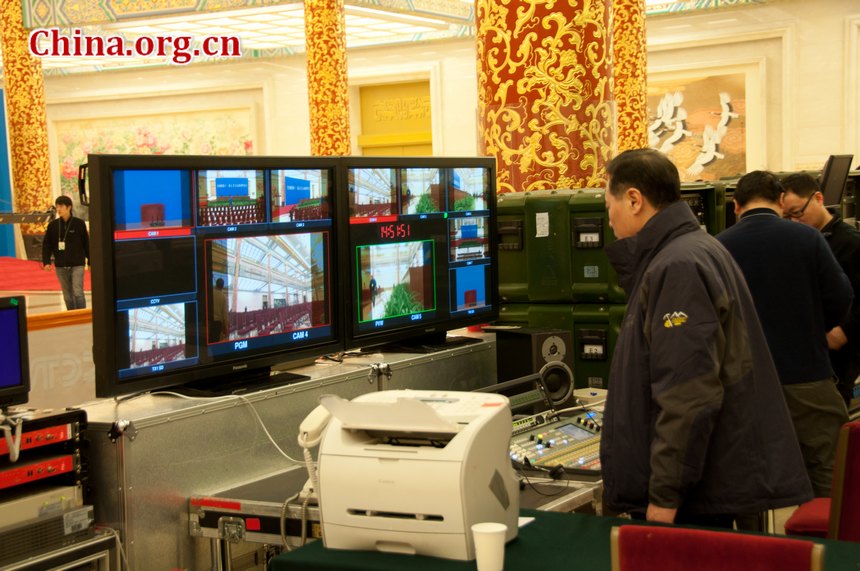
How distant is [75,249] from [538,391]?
9.71 m

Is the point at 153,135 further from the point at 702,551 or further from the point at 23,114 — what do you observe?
the point at 702,551

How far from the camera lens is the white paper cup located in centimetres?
230

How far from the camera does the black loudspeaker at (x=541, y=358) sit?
4324mm

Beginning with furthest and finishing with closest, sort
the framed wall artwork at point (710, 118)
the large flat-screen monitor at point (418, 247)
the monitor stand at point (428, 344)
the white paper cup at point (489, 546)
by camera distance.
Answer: the framed wall artwork at point (710, 118)
the monitor stand at point (428, 344)
the large flat-screen monitor at point (418, 247)
the white paper cup at point (489, 546)

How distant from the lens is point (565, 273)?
5.02m

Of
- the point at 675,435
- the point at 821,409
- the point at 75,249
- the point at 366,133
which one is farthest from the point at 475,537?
the point at 366,133

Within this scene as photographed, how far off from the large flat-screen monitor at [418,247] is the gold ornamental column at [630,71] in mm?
6710

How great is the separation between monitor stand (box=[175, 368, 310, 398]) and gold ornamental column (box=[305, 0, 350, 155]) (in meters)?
9.44

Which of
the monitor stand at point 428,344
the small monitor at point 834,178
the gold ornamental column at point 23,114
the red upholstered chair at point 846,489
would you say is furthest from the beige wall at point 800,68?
the red upholstered chair at point 846,489

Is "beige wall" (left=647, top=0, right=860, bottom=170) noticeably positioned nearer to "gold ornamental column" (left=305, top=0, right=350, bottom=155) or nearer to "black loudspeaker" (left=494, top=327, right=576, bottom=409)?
"gold ornamental column" (left=305, top=0, right=350, bottom=155)

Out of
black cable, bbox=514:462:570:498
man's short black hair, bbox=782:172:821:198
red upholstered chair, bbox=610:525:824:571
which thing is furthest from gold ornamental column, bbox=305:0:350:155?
red upholstered chair, bbox=610:525:824:571

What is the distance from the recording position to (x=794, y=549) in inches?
76.5

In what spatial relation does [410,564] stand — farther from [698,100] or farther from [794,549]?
[698,100]

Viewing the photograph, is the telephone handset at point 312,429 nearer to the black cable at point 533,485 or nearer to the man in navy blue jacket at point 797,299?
the black cable at point 533,485
